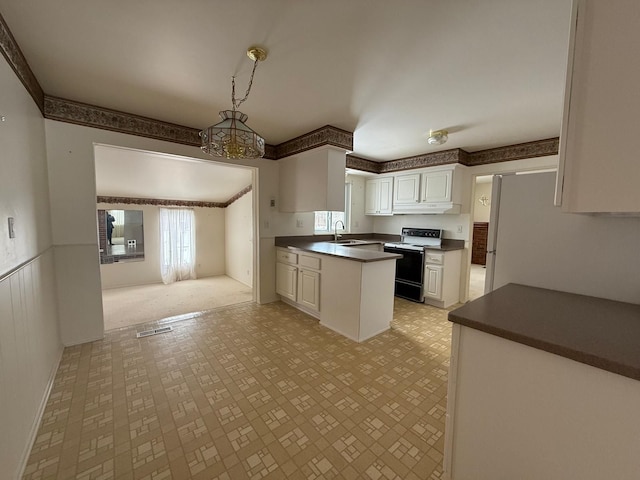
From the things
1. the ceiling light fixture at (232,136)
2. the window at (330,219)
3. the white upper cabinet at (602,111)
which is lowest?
the window at (330,219)

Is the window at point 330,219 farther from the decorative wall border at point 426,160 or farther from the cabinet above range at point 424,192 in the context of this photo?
the decorative wall border at point 426,160

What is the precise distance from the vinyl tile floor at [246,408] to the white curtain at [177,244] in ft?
10.2

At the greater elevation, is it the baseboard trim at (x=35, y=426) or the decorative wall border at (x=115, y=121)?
the decorative wall border at (x=115, y=121)

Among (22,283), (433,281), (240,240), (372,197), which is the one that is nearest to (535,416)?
(22,283)

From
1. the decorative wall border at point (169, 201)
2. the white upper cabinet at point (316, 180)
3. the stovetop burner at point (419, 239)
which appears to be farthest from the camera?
the decorative wall border at point (169, 201)

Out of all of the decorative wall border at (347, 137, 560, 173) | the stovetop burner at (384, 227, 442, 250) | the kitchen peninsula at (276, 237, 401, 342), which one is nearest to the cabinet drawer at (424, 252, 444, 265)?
the stovetop burner at (384, 227, 442, 250)

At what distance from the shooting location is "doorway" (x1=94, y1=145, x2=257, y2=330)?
3836 mm

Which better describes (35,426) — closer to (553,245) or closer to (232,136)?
(232,136)

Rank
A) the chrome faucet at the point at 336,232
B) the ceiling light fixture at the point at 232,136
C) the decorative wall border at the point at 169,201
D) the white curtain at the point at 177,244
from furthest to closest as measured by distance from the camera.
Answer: the white curtain at the point at 177,244
the decorative wall border at the point at 169,201
the chrome faucet at the point at 336,232
the ceiling light fixture at the point at 232,136

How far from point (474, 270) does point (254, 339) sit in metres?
6.56

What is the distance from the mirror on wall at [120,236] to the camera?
513 cm

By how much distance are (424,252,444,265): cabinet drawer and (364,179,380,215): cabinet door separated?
145 centimetres

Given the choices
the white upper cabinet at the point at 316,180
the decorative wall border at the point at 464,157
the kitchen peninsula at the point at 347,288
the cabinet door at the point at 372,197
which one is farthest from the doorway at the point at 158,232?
the cabinet door at the point at 372,197

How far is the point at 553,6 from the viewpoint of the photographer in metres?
1.26
